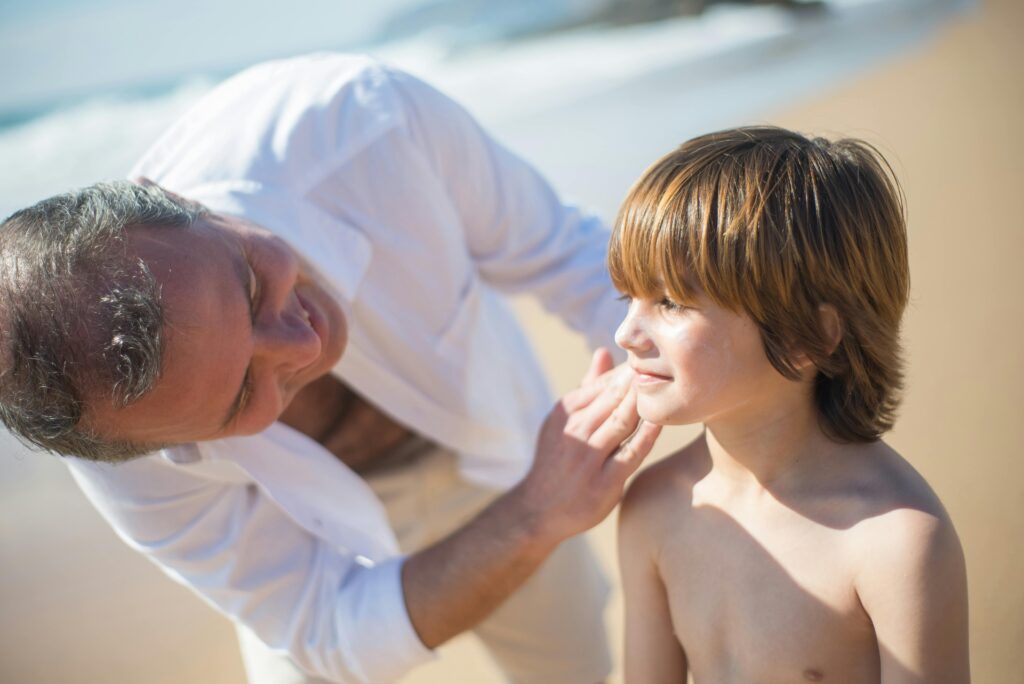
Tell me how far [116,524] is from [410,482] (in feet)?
2.37

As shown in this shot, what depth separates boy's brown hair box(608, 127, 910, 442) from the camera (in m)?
1.49

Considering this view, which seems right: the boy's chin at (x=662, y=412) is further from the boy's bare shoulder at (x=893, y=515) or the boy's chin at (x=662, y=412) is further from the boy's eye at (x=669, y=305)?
the boy's bare shoulder at (x=893, y=515)

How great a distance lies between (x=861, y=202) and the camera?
1510 millimetres

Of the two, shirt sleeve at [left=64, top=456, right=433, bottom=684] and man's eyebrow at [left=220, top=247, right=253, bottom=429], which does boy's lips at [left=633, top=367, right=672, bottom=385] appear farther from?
shirt sleeve at [left=64, top=456, right=433, bottom=684]

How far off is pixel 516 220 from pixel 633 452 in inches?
28.8

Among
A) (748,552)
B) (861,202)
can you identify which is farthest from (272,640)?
(861,202)

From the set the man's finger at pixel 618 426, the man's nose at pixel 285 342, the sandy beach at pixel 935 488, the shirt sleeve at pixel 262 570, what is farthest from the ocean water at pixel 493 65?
the man's nose at pixel 285 342

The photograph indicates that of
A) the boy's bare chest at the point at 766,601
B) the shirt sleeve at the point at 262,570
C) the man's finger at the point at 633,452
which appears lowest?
the shirt sleeve at the point at 262,570

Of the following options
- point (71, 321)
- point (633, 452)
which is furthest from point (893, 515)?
point (71, 321)

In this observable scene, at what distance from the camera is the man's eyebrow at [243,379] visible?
1.80m

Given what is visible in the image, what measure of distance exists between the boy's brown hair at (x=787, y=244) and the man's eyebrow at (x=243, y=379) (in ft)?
2.24

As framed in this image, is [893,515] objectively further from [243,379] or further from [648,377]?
[243,379]

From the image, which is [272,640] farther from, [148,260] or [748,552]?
[748,552]

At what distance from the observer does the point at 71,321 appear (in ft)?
5.37
